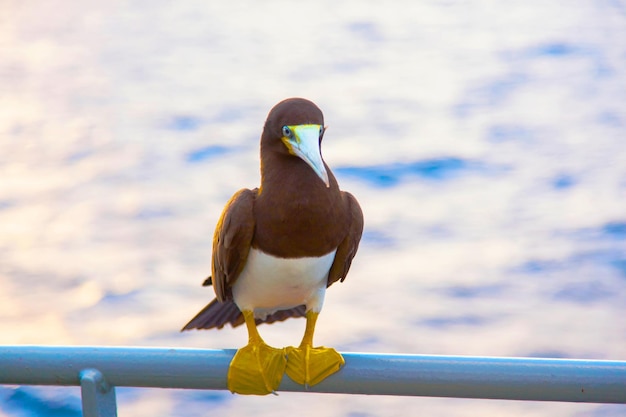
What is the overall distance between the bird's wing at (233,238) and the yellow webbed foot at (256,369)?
128 mm

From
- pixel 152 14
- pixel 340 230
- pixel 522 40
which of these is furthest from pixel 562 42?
pixel 340 230

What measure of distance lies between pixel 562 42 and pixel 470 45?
0.48 meters

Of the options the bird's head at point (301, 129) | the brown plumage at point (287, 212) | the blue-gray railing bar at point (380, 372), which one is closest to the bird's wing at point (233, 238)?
the brown plumage at point (287, 212)

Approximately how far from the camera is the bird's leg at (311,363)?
1431 mm

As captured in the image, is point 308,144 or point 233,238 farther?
point 233,238

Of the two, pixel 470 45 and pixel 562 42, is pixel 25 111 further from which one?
pixel 562 42

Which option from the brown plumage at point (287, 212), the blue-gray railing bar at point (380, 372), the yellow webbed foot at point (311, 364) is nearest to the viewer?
the blue-gray railing bar at point (380, 372)

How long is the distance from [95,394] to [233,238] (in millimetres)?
354

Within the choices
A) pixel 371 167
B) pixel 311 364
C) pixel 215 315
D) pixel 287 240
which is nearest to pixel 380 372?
pixel 311 364

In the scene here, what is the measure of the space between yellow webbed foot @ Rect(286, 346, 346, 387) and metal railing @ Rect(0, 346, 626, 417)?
2 centimetres

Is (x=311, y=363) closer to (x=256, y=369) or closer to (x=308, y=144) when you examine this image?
(x=256, y=369)

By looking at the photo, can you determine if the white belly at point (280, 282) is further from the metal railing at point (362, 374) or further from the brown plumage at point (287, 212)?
the metal railing at point (362, 374)

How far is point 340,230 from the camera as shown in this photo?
1.61 metres

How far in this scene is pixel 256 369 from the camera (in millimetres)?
1512
